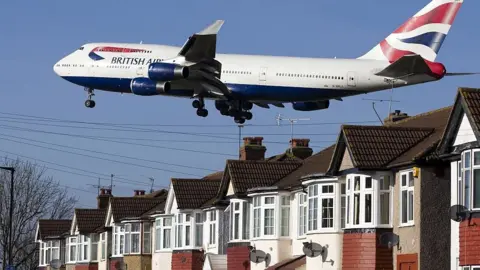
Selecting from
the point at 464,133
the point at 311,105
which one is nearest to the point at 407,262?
the point at 464,133

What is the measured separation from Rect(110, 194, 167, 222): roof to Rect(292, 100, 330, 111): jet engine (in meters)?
9.57

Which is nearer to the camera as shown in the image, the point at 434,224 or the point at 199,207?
the point at 434,224

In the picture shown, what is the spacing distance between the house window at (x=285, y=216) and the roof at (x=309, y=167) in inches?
24.4

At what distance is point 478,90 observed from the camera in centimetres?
3797

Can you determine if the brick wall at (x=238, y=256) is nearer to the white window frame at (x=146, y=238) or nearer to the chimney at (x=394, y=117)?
the chimney at (x=394, y=117)

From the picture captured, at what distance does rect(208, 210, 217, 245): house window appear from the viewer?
63156 millimetres

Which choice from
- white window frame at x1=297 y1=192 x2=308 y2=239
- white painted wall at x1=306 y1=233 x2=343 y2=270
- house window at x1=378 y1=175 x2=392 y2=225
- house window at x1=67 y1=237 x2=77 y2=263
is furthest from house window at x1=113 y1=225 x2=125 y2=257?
house window at x1=378 y1=175 x2=392 y2=225

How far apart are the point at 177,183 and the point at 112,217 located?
13.7 metres

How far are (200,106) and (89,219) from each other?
19.7m

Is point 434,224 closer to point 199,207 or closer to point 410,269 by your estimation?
point 410,269

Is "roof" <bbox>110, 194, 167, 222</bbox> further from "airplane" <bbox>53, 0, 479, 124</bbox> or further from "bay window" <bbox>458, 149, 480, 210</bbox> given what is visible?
"bay window" <bbox>458, 149, 480, 210</bbox>

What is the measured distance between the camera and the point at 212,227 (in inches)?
2509

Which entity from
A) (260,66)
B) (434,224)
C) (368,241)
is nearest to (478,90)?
(434,224)

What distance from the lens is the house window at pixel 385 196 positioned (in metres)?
43.6
